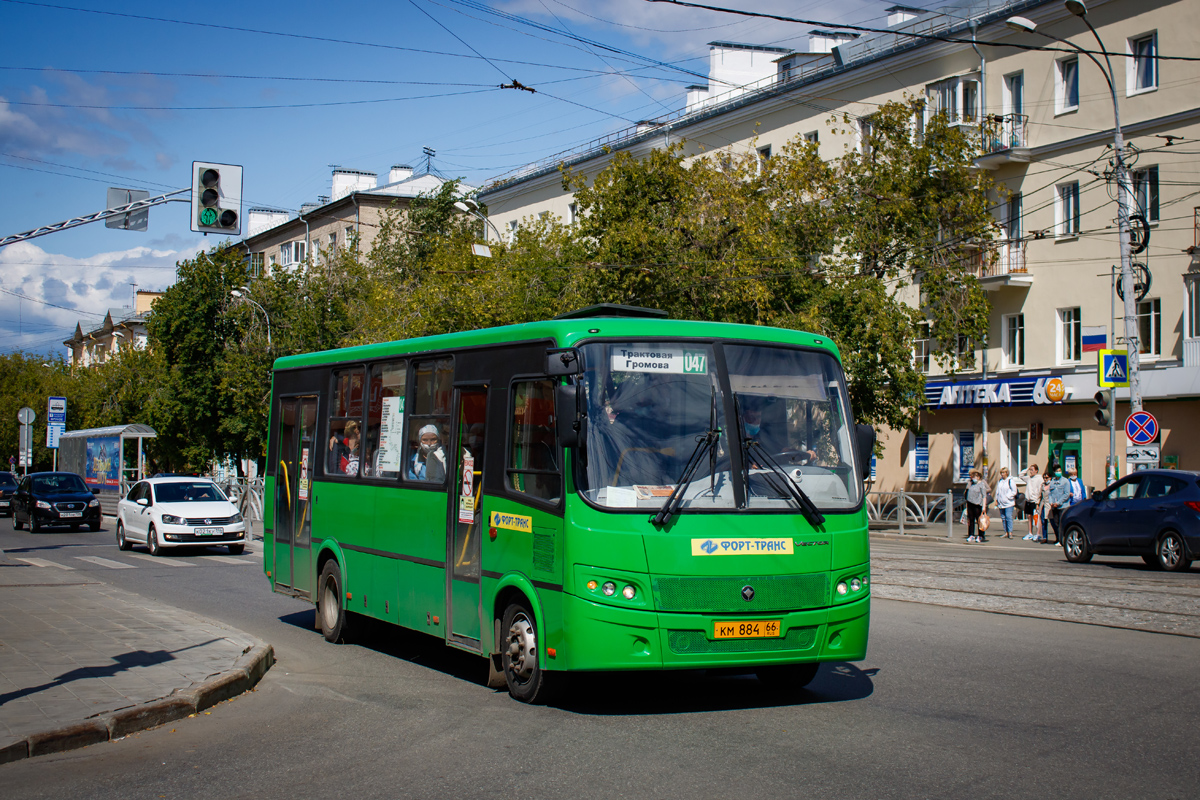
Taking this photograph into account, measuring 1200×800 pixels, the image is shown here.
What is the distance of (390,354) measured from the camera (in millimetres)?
10891

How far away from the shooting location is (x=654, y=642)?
7.51 meters

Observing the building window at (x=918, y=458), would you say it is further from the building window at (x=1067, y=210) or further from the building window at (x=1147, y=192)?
the building window at (x=1147, y=192)

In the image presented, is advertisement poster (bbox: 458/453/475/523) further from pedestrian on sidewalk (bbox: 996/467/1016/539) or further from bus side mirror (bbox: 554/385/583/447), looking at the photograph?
pedestrian on sidewalk (bbox: 996/467/1016/539)

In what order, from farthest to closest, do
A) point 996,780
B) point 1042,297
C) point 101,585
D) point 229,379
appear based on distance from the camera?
1. point 229,379
2. point 1042,297
3. point 101,585
4. point 996,780

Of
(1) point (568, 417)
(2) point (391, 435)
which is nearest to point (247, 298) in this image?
(2) point (391, 435)

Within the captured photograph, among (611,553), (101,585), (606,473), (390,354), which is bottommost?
(101,585)

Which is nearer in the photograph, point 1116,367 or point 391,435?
point 391,435

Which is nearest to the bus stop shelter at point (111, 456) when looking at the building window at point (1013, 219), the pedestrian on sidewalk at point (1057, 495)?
the building window at point (1013, 219)

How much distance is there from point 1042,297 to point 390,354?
3043cm

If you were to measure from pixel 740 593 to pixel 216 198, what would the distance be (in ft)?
35.1

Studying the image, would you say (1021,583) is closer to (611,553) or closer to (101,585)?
(611,553)

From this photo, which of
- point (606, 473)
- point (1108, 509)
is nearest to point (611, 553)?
point (606, 473)

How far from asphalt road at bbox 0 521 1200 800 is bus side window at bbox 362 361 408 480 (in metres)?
1.77

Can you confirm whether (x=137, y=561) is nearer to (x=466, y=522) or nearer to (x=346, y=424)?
(x=346, y=424)
